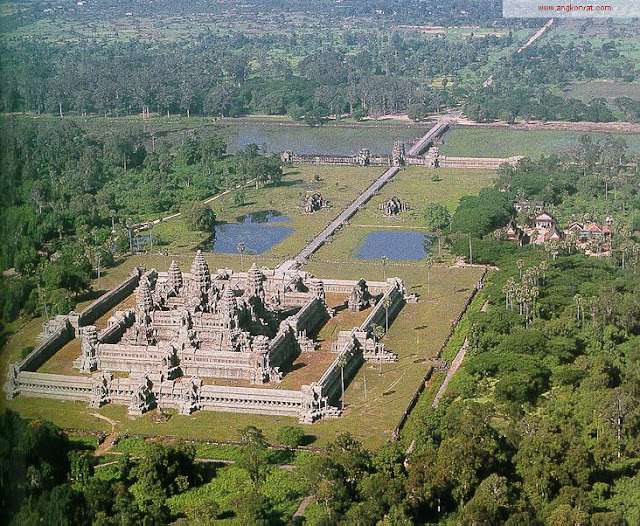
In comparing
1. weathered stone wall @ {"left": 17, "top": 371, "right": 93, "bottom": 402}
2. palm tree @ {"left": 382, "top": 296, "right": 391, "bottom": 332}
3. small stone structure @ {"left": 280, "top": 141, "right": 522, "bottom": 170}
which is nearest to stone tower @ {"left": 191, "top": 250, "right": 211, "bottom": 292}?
weathered stone wall @ {"left": 17, "top": 371, "right": 93, "bottom": 402}

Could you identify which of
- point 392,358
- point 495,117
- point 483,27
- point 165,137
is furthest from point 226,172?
point 483,27

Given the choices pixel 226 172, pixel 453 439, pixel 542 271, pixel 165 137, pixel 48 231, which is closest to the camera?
pixel 453 439

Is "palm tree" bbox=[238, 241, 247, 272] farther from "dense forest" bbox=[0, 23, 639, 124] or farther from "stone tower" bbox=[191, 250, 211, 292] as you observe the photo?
"dense forest" bbox=[0, 23, 639, 124]

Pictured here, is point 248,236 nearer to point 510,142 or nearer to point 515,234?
point 515,234

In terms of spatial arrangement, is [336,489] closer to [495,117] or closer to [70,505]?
[70,505]

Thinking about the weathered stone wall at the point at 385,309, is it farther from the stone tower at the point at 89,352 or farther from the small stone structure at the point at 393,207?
the small stone structure at the point at 393,207

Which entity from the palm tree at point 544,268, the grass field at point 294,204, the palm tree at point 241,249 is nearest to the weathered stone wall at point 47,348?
the palm tree at point 241,249
